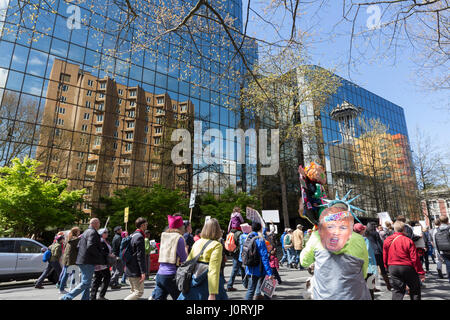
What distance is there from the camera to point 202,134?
1134 inches

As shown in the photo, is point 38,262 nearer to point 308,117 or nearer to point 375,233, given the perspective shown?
point 375,233

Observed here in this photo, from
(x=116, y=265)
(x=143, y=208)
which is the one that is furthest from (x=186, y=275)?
(x=143, y=208)

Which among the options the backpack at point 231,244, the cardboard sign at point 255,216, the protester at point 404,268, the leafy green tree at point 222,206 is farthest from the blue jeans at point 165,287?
the leafy green tree at point 222,206

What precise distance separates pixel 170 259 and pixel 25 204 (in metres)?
12.9

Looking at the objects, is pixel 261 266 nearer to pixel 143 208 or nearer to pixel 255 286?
pixel 255 286

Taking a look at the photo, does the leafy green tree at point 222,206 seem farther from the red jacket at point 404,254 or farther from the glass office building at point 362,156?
the red jacket at point 404,254

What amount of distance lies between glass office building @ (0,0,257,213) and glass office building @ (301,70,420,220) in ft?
57.6

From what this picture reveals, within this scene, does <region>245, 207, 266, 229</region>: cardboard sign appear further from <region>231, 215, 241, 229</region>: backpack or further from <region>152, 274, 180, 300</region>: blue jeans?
<region>152, 274, 180, 300</region>: blue jeans

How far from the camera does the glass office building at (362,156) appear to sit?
38.9 metres

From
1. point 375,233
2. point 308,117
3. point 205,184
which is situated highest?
point 308,117

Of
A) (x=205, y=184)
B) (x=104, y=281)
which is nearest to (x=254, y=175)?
(x=205, y=184)

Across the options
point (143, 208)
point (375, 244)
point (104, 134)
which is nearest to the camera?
point (375, 244)

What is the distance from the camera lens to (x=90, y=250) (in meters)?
5.67

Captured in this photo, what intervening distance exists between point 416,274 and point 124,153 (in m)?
23.1
